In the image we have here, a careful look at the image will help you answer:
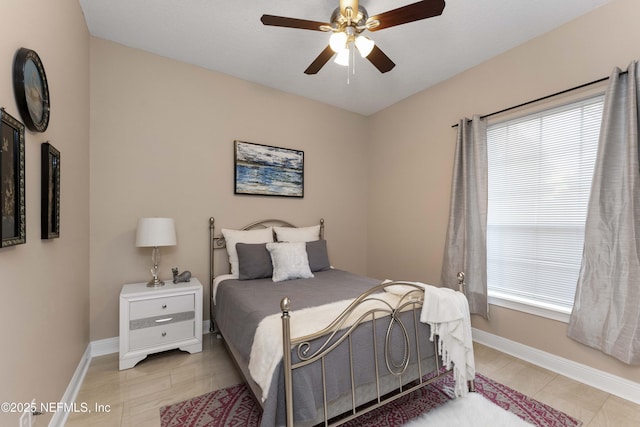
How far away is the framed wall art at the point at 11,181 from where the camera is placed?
1055 mm

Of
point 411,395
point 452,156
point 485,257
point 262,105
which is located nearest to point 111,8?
point 262,105

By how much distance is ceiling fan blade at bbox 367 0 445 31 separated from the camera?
1613 mm

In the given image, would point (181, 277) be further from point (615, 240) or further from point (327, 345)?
point (615, 240)

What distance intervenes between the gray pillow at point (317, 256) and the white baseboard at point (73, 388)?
2026 mm

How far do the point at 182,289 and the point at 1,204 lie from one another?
1618 mm

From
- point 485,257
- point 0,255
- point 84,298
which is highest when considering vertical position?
point 0,255

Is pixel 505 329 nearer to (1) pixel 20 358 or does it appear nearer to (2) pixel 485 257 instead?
(2) pixel 485 257

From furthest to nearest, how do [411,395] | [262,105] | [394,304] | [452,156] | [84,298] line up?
[262,105] → [452,156] → [84,298] → [411,395] → [394,304]

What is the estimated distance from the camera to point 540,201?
8.27 ft

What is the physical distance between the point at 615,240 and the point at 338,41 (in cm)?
240

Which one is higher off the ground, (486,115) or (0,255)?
(486,115)

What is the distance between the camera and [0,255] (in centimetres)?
106

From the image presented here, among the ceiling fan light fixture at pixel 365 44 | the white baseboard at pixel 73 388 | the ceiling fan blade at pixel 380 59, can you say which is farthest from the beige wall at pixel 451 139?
the white baseboard at pixel 73 388

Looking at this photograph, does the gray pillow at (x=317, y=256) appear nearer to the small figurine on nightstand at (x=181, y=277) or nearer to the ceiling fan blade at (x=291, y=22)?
the small figurine on nightstand at (x=181, y=277)
